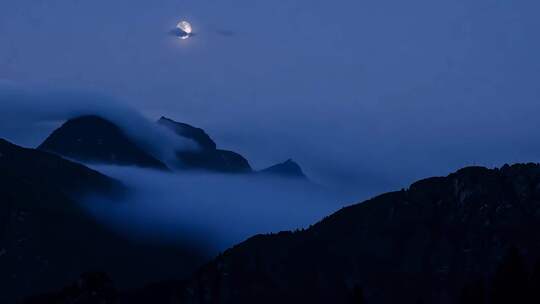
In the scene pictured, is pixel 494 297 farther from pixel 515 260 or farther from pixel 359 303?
pixel 359 303

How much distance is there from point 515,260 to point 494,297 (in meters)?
8.64

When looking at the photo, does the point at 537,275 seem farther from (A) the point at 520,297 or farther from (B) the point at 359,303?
(B) the point at 359,303

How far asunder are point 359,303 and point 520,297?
29966 mm

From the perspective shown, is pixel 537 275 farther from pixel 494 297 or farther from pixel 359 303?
pixel 359 303

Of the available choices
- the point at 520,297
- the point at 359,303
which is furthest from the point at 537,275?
the point at 359,303

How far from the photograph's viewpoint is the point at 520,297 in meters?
190

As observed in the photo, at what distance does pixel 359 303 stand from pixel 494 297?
84.3ft

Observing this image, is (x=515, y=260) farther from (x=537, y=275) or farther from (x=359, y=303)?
(x=359, y=303)

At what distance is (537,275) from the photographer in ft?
627

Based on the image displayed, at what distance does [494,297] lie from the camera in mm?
197750

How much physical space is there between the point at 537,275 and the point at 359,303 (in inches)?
1318

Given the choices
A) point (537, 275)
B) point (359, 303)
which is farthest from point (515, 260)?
point (359, 303)

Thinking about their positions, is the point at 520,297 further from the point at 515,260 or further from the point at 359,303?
the point at 359,303
